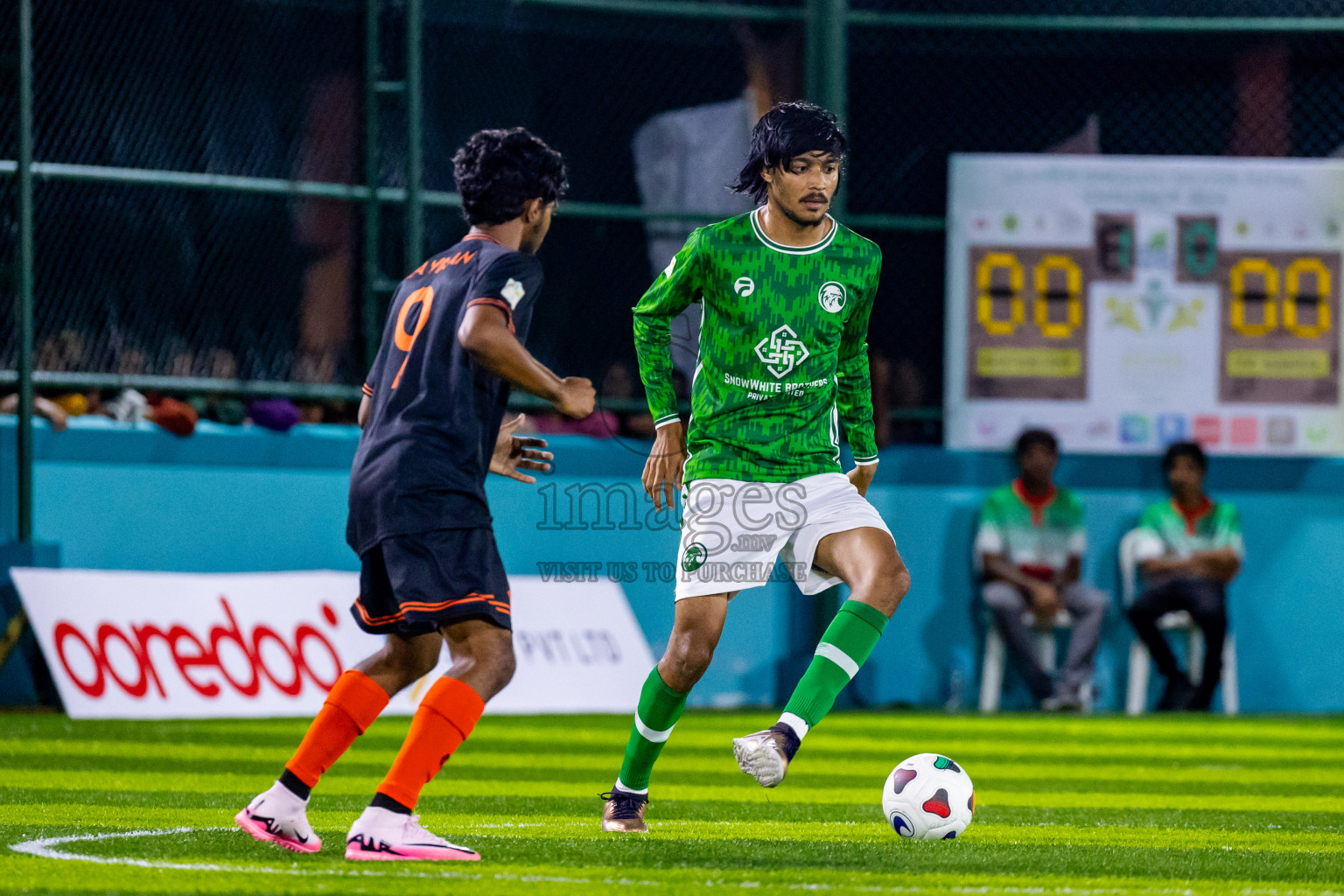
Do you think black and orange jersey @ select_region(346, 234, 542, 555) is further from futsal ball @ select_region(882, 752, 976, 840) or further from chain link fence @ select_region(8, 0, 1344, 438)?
chain link fence @ select_region(8, 0, 1344, 438)

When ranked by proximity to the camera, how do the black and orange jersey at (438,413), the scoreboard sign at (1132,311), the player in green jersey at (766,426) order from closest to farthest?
the black and orange jersey at (438,413) < the player in green jersey at (766,426) < the scoreboard sign at (1132,311)

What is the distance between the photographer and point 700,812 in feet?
20.2

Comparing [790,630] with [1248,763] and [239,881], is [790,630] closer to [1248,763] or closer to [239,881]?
[1248,763]

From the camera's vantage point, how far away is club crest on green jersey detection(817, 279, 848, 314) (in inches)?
214

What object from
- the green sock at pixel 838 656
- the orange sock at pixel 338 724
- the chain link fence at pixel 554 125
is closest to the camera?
the orange sock at pixel 338 724

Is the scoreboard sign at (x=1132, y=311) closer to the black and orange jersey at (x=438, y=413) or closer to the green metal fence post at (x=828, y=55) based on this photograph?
the green metal fence post at (x=828, y=55)

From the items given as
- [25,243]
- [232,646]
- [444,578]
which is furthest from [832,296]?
[25,243]

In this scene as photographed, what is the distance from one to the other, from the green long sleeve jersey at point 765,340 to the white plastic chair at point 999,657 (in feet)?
25.0

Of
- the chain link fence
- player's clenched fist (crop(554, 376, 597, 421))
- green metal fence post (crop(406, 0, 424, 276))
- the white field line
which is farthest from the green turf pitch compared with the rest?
green metal fence post (crop(406, 0, 424, 276))

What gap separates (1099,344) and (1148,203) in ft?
3.43

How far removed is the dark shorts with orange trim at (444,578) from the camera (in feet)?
14.6

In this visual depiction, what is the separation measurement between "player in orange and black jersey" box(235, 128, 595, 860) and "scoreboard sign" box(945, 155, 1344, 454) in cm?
887

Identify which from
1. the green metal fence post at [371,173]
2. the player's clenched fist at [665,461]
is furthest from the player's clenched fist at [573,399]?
the green metal fence post at [371,173]

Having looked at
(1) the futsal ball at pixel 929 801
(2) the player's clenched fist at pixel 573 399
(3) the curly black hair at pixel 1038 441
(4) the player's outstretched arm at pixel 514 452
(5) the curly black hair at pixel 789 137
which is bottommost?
(1) the futsal ball at pixel 929 801
